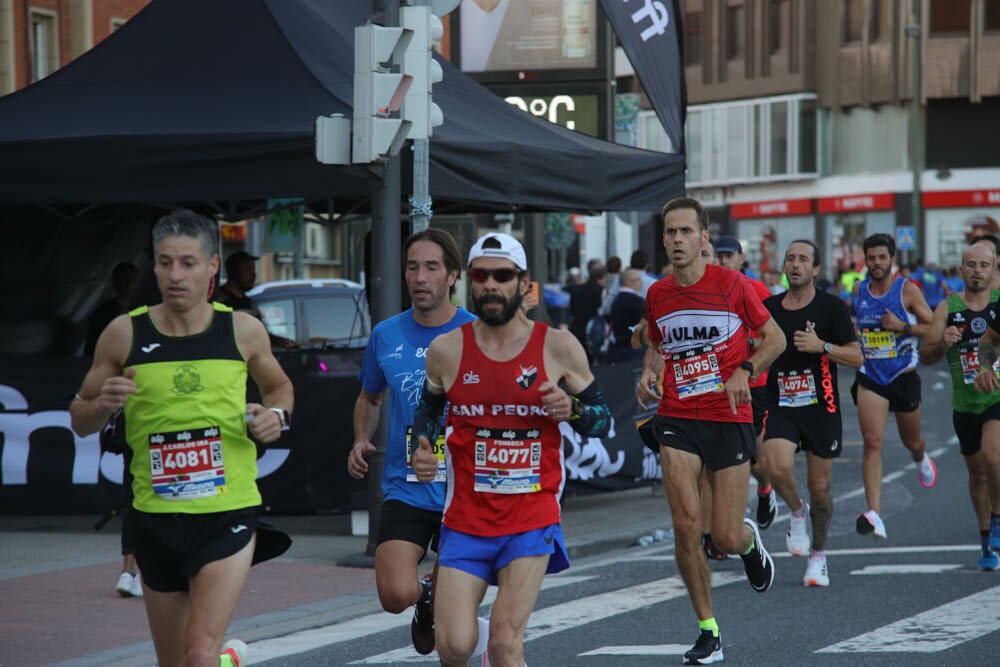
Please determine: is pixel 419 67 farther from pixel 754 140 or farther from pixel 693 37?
pixel 693 37

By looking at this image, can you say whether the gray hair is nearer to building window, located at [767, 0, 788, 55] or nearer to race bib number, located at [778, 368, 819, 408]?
race bib number, located at [778, 368, 819, 408]

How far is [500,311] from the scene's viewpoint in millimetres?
6172

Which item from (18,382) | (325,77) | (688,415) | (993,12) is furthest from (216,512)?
(993,12)

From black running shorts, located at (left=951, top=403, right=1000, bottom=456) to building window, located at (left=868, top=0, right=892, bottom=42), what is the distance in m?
49.1

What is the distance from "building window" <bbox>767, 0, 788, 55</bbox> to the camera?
62.8 m

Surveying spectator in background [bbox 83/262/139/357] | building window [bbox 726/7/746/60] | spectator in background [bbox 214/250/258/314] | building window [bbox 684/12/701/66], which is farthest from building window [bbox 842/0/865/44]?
spectator in background [bbox 214/250/258/314]

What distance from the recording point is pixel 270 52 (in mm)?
12617

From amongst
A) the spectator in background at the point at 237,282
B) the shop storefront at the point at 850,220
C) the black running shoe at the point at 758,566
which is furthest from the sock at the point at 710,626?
the shop storefront at the point at 850,220

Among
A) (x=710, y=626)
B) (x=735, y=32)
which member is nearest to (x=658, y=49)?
(x=710, y=626)

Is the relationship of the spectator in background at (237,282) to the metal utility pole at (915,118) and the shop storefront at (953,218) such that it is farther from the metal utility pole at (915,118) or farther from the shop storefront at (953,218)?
the shop storefront at (953,218)

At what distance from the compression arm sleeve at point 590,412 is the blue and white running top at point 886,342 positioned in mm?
6749

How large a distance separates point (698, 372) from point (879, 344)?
4314 mm

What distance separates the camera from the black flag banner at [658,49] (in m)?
13.9

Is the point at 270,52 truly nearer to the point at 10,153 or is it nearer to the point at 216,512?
the point at 10,153
